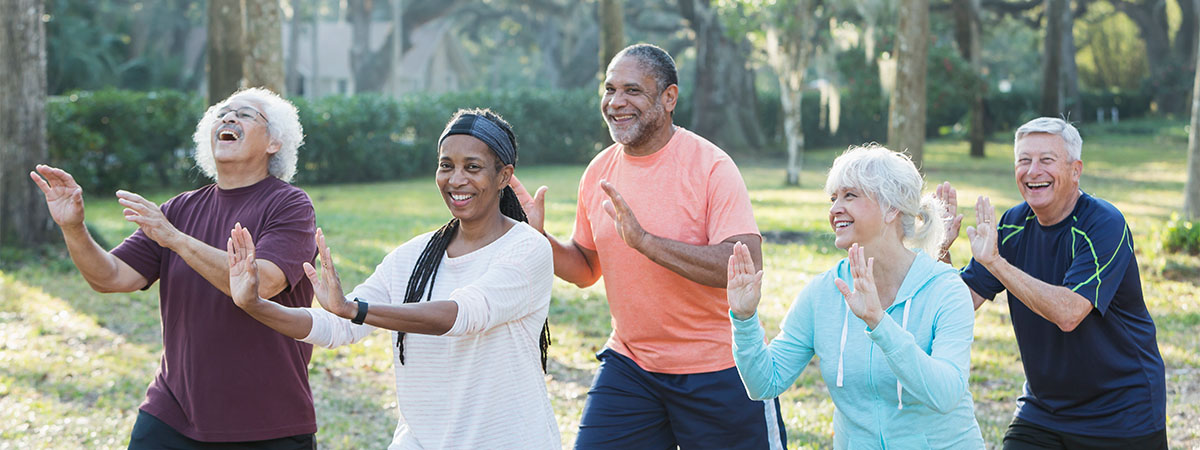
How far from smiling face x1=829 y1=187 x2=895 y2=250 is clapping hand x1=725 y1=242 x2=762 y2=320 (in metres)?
0.30

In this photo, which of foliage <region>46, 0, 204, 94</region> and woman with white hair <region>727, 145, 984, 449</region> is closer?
woman with white hair <region>727, 145, 984, 449</region>

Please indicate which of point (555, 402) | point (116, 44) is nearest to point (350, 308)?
point (555, 402)

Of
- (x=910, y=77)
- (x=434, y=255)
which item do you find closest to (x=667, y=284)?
(x=434, y=255)

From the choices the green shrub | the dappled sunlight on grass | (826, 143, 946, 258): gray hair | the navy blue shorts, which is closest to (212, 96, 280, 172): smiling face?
the navy blue shorts

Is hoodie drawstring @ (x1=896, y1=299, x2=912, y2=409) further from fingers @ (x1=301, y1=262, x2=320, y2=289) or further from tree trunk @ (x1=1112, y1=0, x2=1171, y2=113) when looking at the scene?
tree trunk @ (x1=1112, y1=0, x2=1171, y2=113)

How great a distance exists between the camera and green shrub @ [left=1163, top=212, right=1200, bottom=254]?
1164cm

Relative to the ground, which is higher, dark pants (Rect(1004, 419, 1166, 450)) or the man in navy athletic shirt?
the man in navy athletic shirt

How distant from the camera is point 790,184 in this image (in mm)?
23391

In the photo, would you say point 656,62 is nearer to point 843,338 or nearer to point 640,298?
point 640,298

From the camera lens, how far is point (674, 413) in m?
4.14

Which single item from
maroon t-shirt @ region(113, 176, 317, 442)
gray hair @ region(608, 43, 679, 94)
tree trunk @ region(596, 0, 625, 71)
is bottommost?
maroon t-shirt @ region(113, 176, 317, 442)

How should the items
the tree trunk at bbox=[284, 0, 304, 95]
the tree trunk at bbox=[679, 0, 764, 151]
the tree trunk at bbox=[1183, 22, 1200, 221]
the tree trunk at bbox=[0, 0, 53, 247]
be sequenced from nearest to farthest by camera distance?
the tree trunk at bbox=[0, 0, 53, 247]
the tree trunk at bbox=[1183, 22, 1200, 221]
the tree trunk at bbox=[679, 0, 764, 151]
the tree trunk at bbox=[284, 0, 304, 95]

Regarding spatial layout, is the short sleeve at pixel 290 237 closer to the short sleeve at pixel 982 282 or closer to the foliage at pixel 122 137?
the short sleeve at pixel 982 282

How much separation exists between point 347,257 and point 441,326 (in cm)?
1056
